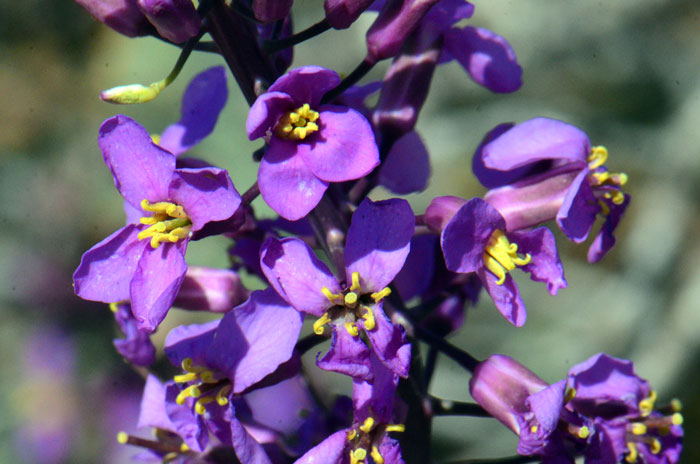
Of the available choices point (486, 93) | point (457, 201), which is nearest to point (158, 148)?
point (457, 201)

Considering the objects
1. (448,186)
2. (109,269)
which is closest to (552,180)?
(109,269)

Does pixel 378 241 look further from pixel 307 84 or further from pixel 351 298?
pixel 307 84

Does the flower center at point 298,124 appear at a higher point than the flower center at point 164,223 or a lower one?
higher

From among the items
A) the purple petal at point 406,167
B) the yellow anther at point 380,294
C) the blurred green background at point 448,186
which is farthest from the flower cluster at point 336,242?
the blurred green background at point 448,186

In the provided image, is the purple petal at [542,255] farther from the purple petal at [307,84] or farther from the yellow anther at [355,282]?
the purple petal at [307,84]

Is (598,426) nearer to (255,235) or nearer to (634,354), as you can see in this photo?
(255,235)
